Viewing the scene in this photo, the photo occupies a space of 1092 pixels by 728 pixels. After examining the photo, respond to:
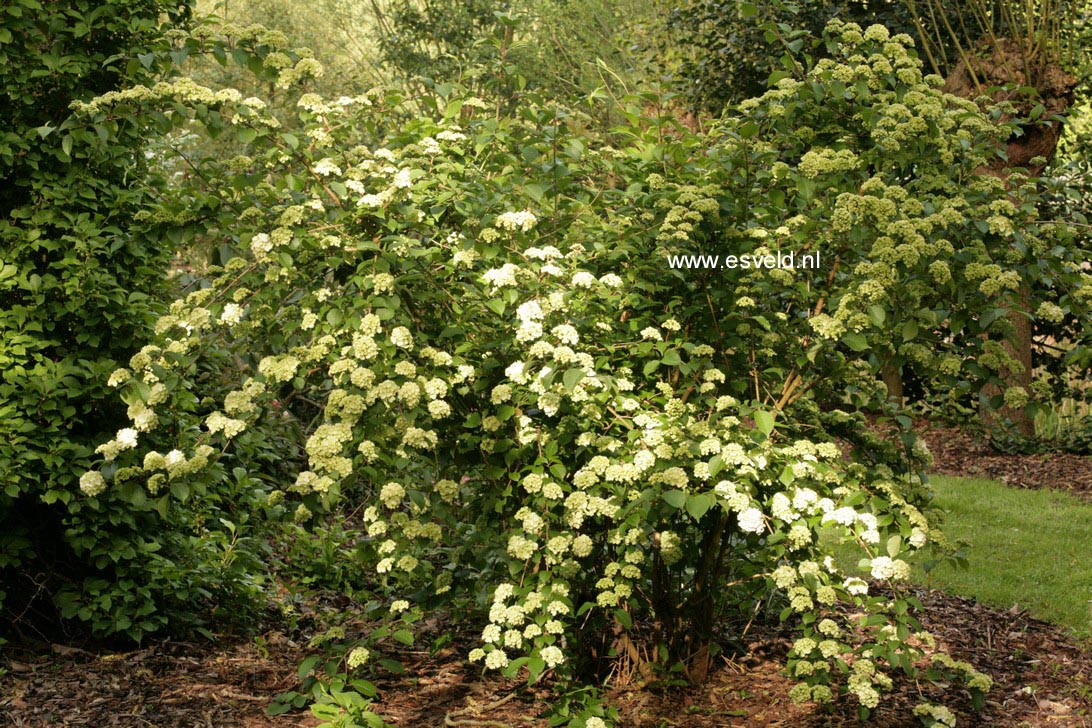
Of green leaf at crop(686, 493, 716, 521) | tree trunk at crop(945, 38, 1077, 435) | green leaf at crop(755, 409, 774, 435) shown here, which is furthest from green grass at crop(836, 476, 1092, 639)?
green leaf at crop(686, 493, 716, 521)

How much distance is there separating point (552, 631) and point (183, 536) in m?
2.16

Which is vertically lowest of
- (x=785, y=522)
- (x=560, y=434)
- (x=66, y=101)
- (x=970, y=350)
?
(x=785, y=522)

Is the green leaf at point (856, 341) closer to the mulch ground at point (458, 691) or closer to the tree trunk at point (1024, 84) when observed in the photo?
the mulch ground at point (458, 691)

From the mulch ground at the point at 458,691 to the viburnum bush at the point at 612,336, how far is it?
23 cm

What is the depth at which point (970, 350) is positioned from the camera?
2.67 meters

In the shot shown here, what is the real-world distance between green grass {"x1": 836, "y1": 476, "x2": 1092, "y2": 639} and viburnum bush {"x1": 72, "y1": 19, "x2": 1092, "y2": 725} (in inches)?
51.7

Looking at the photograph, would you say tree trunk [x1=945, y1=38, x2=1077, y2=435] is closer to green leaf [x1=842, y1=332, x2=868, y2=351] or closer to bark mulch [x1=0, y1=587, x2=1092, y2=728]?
bark mulch [x1=0, y1=587, x2=1092, y2=728]

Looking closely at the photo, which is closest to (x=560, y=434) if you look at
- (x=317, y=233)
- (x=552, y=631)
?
(x=552, y=631)

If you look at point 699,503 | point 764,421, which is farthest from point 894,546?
point 699,503

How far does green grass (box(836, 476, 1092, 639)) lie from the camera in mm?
4514

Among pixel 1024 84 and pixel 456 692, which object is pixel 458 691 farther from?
pixel 1024 84

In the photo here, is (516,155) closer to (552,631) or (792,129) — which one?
(792,129)

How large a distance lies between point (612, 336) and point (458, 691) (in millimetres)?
1456

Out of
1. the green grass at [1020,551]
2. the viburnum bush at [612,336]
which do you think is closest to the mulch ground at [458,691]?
the viburnum bush at [612,336]
